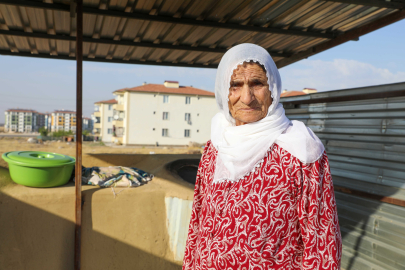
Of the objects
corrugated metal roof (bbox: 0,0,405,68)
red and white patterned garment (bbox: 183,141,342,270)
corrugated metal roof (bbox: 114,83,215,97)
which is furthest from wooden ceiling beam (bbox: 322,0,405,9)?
corrugated metal roof (bbox: 114,83,215,97)

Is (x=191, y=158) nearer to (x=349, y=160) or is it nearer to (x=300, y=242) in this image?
(x=349, y=160)

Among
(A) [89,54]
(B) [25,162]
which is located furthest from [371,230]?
(A) [89,54]

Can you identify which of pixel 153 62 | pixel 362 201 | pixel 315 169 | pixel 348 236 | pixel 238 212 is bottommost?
pixel 348 236

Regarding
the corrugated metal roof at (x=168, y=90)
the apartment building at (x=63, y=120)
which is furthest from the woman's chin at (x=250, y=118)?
the apartment building at (x=63, y=120)

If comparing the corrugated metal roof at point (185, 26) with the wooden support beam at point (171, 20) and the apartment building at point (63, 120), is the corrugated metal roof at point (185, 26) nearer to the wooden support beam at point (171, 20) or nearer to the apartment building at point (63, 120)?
the wooden support beam at point (171, 20)

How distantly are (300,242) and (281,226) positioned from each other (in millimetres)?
133

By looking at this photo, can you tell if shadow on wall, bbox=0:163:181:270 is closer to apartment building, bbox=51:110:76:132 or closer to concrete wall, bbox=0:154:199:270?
concrete wall, bbox=0:154:199:270

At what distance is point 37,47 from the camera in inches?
231

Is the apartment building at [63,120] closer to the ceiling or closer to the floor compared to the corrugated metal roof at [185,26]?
closer to the floor

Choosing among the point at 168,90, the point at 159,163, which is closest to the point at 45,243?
the point at 159,163

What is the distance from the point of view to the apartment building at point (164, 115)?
1641 inches

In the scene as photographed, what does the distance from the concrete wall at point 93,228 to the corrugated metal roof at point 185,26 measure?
2.34 metres

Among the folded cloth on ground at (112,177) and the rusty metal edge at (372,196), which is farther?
the folded cloth on ground at (112,177)

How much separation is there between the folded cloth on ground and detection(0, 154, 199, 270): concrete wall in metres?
0.14
